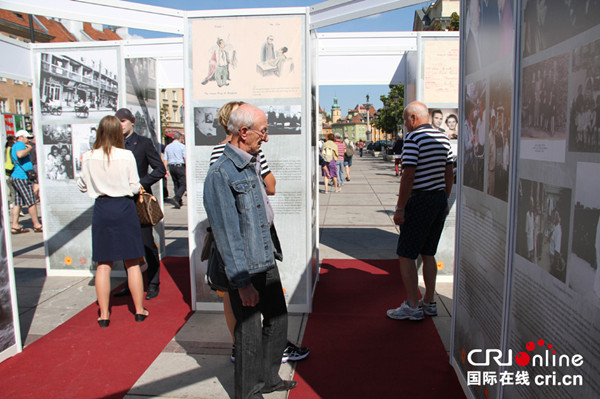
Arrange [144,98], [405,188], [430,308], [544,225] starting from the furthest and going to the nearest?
1. [144,98]
2. [430,308]
3. [405,188]
4. [544,225]

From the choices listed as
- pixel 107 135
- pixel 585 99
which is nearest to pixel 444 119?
pixel 107 135

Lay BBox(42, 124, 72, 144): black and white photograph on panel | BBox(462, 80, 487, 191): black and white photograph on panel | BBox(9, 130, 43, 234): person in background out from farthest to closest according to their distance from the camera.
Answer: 1. BBox(9, 130, 43, 234): person in background
2. BBox(42, 124, 72, 144): black and white photograph on panel
3. BBox(462, 80, 487, 191): black and white photograph on panel

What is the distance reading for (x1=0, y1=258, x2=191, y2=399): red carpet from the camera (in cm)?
317

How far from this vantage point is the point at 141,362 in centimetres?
354

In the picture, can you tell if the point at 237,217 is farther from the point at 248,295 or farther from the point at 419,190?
the point at 419,190

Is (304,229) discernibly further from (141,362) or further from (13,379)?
(13,379)

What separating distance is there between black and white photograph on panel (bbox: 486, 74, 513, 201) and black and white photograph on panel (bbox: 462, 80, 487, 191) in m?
0.11

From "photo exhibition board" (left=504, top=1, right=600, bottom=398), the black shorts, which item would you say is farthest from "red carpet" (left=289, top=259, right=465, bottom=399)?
"photo exhibition board" (left=504, top=1, right=600, bottom=398)

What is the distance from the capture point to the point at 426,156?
392 centimetres

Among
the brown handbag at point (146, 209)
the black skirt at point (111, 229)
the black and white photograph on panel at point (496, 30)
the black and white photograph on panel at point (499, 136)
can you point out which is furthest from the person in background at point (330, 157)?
the black and white photograph on panel at point (499, 136)

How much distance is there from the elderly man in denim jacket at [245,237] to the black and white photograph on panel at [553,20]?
1379 mm

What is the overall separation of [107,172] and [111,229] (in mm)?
493

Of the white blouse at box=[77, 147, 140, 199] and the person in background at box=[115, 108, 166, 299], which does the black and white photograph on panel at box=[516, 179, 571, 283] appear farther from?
the person in background at box=[115, 108, 166, 299]

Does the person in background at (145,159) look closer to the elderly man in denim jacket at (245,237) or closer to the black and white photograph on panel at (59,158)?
the black and white photograph on panel at (59,158)
